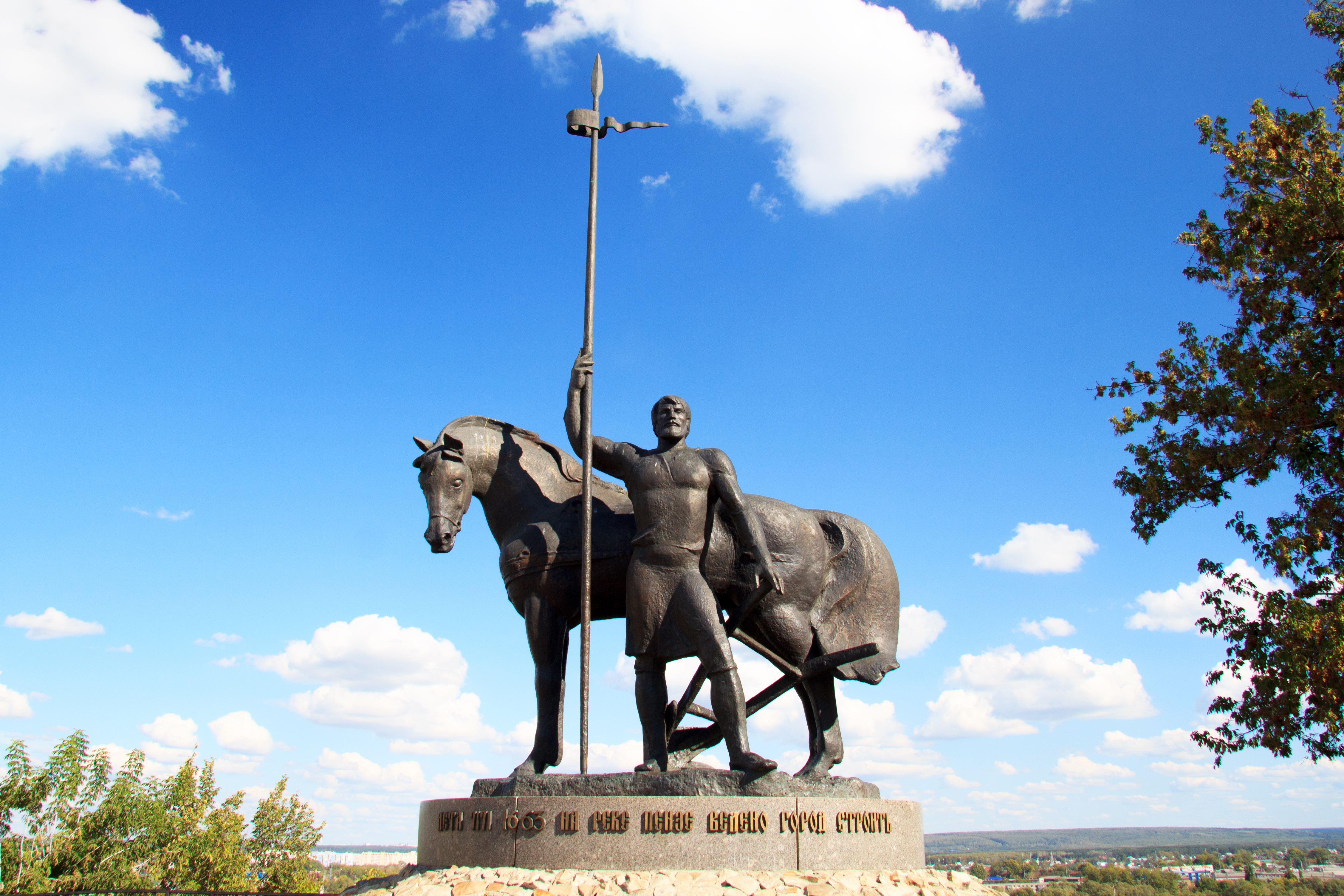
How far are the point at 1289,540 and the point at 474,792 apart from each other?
11414mm

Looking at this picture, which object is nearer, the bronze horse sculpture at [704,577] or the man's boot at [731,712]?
the man's boot at [731,712]

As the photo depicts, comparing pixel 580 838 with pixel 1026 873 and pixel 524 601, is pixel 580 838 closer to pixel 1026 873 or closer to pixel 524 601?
pixel 524 601

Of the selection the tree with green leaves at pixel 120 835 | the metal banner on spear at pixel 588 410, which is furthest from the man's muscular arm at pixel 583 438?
the tree with green leaves at pixel 120 835

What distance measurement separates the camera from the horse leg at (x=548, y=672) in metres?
8.45

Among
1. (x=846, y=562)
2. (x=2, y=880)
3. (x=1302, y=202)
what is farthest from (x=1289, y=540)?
(x=2, y=880)

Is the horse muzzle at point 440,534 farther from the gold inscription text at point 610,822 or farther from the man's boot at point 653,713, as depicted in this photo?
the gold inscription text at point 610,822

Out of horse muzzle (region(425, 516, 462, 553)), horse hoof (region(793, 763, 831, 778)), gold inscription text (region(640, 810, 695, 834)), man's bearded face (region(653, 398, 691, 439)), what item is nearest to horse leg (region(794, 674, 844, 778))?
horse hoof (region(793, 763, 831, 778))

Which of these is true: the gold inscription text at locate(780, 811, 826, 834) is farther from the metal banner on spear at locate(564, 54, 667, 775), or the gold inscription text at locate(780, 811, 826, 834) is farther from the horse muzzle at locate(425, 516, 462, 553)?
the horse muzzle at locate(425, 516, 462, 553)

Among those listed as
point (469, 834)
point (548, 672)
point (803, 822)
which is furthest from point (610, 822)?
point (548, 672)

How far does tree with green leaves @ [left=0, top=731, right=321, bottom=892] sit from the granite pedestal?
21.6 m

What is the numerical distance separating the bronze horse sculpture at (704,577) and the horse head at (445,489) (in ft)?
0.04

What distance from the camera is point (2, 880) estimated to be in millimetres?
24078

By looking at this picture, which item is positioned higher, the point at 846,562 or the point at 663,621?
the point at 846,562

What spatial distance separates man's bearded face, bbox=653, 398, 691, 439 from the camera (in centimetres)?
843
